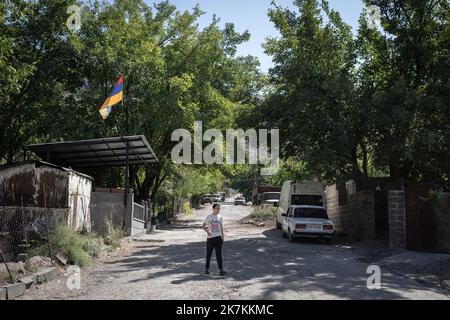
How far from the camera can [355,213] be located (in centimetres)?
2498

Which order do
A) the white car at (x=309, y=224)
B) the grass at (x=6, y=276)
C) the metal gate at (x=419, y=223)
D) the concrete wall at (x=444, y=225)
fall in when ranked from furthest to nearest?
the white car at (x=309, y=224), the metal gate at (x=419, y=223), the concrete wall at (x=444, y=225), the grass at (x=6, y=276)

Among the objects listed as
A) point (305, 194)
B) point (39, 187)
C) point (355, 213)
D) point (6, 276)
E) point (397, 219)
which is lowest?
point (6, 276)

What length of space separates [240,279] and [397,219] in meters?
8.98

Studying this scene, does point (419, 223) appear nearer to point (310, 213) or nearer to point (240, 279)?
point (310, 213)

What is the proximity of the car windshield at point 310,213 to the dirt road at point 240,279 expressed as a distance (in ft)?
13.0

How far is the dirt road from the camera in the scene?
9148 mm

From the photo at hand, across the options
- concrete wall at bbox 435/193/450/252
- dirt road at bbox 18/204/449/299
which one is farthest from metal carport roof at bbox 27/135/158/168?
concrete wall at bbox 435/193/450/252

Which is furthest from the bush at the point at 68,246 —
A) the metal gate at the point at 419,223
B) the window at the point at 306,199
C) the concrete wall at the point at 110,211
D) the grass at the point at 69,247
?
the window at the point at 306,199

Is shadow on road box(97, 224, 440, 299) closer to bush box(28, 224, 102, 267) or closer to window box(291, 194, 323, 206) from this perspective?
bush box(28, 224, 102, 267)

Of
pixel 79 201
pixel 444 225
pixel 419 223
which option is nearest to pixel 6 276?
pixel 79 201

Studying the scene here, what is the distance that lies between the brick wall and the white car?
3156 millimetres

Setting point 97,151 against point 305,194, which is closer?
point 97,151

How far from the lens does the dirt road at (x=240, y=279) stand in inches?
360

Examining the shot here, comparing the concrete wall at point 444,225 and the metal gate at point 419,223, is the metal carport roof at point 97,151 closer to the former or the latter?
the metal gate at point 419,223
